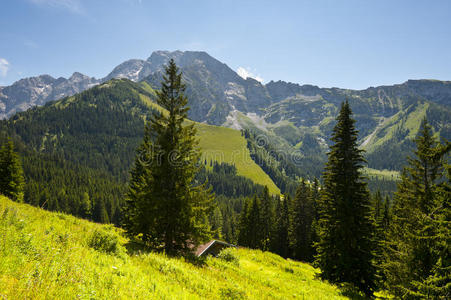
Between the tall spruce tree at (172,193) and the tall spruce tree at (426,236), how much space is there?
1430 cm

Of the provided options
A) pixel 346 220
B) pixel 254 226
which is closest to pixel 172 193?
pixel 346 220

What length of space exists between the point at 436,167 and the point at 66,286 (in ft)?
83.3

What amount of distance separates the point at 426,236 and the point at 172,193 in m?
18.0

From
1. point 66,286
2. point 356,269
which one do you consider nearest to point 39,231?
point 66,286

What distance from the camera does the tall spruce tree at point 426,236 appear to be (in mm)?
13375

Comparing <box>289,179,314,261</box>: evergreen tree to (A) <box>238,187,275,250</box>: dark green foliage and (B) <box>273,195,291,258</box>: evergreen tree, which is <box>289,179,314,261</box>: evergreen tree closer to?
(B) <box>273,195,291,258</box>: evergreen tree

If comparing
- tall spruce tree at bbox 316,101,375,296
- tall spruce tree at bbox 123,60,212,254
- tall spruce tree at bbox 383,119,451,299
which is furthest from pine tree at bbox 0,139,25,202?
tall spruce tree at bbox 383,119,451,299

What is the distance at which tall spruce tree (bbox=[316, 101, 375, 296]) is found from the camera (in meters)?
20.1

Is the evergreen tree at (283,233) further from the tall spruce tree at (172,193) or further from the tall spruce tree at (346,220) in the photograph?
the tall spruce tree at (172,193)

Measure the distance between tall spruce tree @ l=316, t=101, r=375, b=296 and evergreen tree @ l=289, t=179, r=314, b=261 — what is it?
3085cm

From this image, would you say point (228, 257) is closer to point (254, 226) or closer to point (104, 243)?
point (104, 243)

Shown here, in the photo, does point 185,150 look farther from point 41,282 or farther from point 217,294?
point 41,282

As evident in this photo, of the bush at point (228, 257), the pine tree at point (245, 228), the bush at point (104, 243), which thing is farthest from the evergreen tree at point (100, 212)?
the bush at point (104, 243)

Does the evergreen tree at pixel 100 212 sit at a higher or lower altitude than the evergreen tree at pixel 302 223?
lower
